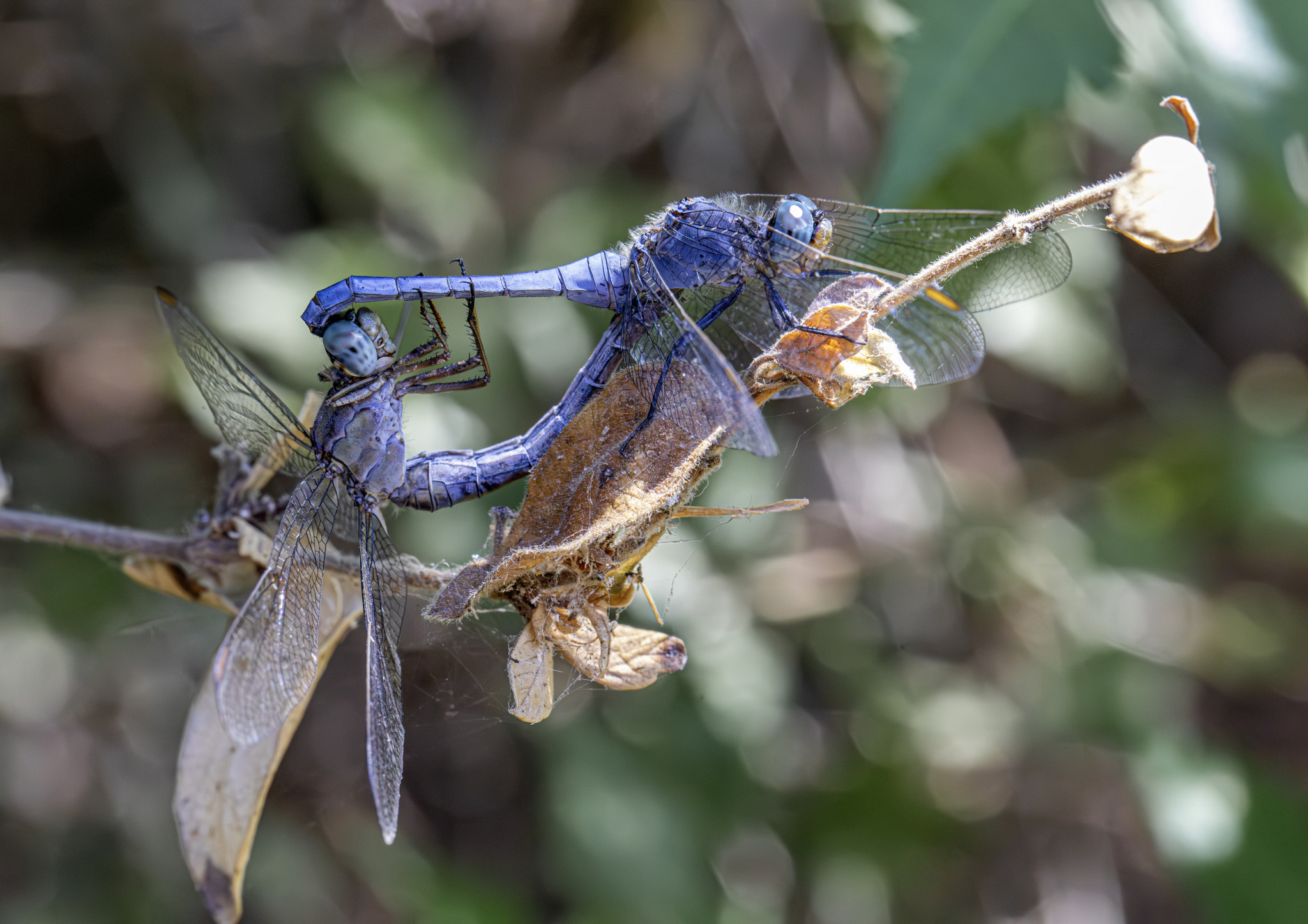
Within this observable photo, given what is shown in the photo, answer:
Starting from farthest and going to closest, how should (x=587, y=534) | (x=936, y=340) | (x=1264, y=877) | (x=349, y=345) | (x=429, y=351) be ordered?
(x=1264, y=877) → (x=936, y=340) → (x=429, y=351) → (x=349, y=345) → (x=587, y=534)

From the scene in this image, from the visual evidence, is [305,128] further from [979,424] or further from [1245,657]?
[1245,657]

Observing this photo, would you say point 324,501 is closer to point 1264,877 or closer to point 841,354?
point 841,354

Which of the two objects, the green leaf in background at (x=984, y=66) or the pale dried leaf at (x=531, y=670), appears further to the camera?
the green leaf in background at (x=984, y=66)

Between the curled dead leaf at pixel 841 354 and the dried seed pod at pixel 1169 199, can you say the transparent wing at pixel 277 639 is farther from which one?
the dried seed pod at pixel 1169 199

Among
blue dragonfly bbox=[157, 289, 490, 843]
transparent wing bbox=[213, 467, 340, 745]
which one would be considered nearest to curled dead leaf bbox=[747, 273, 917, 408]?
blue dragonfly bbox=[157, 289, 490, 843]

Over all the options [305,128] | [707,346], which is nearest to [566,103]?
[305,128]

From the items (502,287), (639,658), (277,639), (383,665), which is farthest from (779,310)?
(277,639)

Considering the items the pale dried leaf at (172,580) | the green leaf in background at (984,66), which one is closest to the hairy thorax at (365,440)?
the pale dried leaf at (172,580)
